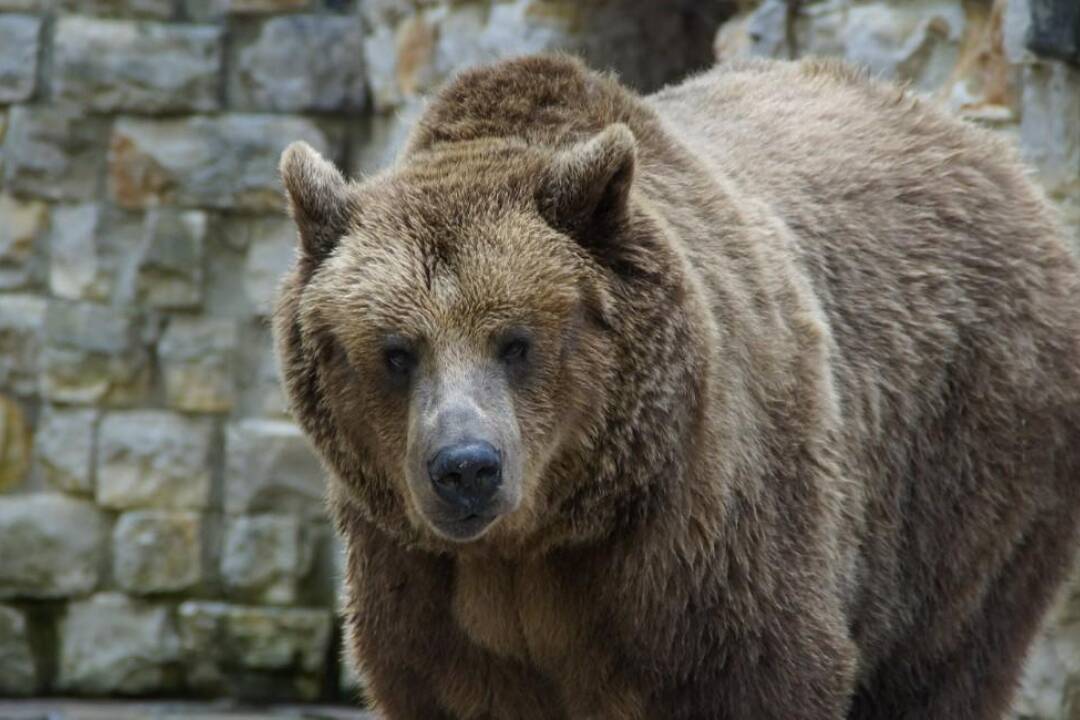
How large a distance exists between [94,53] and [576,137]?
4174mm

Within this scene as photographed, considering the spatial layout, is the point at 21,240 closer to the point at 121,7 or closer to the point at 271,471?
the point at 121,7

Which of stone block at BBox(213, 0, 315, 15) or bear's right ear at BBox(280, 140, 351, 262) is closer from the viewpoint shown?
bear's right ear at BBox(280, 140, 351, 262)

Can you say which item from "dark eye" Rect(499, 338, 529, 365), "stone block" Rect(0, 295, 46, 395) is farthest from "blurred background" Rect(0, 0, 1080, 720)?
"dark eye" Rect(499, 338, 529, 365)

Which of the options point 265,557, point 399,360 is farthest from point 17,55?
point 399,360

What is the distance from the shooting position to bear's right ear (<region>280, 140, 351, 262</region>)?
14.1 feet

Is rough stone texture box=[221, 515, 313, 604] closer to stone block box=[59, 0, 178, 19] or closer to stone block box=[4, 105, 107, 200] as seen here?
stone block box=[4, 105, 107, 200]

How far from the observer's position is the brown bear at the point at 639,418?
4.10m

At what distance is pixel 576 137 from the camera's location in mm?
4477

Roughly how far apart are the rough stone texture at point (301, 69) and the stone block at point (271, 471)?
131 centimetres

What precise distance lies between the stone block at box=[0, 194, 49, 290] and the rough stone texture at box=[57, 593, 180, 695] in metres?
1.32

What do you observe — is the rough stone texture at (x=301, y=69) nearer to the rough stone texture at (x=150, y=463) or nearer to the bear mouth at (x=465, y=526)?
the rough stone texture at (x=150, y=463)

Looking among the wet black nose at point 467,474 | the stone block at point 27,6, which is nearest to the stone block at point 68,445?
the stone block at point 27,6

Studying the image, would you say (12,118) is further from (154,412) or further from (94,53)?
(154,412)

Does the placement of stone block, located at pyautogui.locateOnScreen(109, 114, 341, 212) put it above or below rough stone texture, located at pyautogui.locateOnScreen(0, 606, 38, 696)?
above
